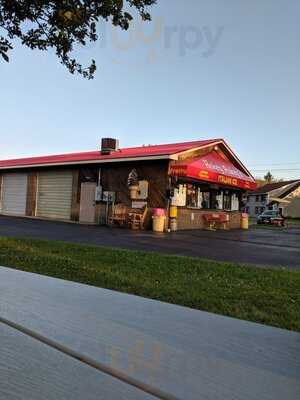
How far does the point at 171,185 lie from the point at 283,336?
1671 cm

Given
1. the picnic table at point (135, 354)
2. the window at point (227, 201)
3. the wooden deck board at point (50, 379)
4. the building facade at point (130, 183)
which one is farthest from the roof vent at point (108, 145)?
the wooden deck board at point (50, 379)

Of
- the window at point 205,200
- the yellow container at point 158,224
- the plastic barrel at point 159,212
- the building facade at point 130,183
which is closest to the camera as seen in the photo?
the yellow container at point 158,224

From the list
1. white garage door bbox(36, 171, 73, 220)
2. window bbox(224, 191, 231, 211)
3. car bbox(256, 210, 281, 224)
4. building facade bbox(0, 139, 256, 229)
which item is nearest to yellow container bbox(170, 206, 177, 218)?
building facade bbox(0, 139, 256, 229)

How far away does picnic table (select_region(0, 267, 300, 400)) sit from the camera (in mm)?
2008

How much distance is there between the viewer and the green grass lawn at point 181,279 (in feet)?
16.0

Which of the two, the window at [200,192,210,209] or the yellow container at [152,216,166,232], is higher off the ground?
the window at [200,192,210,209]

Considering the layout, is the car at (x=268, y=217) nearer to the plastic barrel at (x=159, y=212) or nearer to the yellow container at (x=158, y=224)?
the plastic barrel at (x=159, y=212)

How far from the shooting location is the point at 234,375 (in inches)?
87.5

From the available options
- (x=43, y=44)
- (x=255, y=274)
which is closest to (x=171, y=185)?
(x=255, y=274)

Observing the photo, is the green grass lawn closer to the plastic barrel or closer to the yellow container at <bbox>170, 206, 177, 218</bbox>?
the plastic barrel

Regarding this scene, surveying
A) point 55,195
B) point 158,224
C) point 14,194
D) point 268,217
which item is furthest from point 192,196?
point 268,217

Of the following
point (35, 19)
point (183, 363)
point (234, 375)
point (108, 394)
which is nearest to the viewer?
point (108, 394)

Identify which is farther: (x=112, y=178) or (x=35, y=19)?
(x=112, y=178)

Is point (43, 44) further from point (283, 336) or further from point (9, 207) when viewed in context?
point (9, 207)
